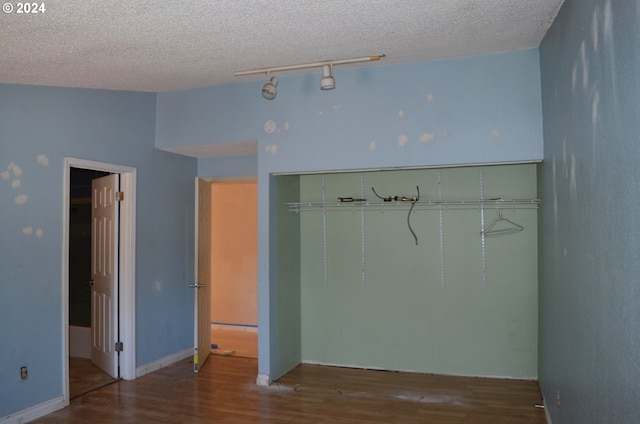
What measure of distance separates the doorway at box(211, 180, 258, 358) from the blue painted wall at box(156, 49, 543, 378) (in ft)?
7.26

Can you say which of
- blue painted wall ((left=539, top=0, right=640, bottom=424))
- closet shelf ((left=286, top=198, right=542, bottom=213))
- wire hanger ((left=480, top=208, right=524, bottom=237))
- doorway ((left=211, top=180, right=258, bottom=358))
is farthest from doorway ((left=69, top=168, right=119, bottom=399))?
blue painted wall ((left=539, top=0, right=640, bottom=424))

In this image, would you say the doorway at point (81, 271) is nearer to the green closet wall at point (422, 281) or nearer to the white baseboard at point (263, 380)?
the white baseboard at point (263, 380)

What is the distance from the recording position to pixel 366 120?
172 inches

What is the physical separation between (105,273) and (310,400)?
2.45 m

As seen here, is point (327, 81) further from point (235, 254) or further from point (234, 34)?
point (235, 254)

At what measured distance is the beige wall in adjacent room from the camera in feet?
23.7

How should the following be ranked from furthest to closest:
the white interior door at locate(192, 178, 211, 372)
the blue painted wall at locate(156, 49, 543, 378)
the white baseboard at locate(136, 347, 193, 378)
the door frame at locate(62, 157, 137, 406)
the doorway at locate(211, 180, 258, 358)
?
the doorway at locate(211, 180, 258, 358) < the white interior door at locate(192, 178, 211, 372) < the white baseboard at locate(136, 347, 193, 378) < the door frame at locate(62, 157, 137, 406) < the blue painted wall at locate(156, 49, 543, 378)

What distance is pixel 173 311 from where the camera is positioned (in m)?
5.46

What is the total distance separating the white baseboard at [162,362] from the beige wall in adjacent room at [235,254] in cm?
158

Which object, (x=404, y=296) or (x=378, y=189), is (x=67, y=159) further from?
(x=404, y=296)

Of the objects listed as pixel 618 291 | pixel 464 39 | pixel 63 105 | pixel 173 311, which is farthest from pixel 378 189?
pixel 618 291

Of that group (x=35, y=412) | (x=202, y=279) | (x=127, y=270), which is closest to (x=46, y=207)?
(x=127, y=270)

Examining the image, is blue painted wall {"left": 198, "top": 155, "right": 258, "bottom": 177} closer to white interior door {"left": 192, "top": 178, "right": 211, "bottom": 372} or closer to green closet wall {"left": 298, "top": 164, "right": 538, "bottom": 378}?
white interior door {"left": 192, "top": 178, "right": 211, "bottom": 372}

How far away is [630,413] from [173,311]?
469cm
